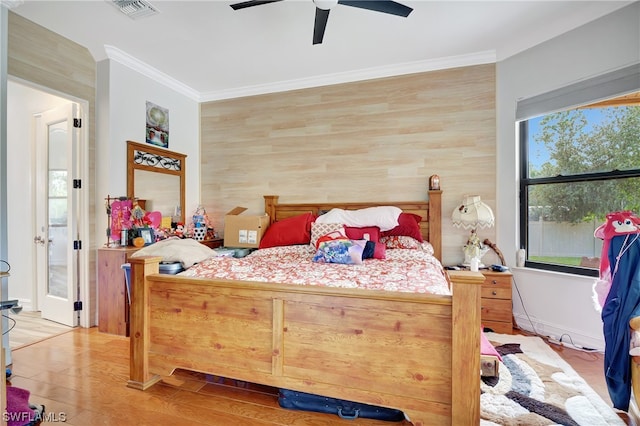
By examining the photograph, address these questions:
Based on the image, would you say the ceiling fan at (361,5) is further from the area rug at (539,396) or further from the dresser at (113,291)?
the area rug at (539,396)

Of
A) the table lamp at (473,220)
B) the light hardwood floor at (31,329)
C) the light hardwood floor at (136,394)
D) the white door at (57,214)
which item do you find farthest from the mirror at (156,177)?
the table lamp at (473,220)

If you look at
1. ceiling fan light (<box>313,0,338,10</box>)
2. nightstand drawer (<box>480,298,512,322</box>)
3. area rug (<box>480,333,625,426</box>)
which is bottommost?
area rug (<box>480,333,625,426</box>)

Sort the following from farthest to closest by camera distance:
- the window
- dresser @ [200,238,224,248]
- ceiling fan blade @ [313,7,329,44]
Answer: dresser @ [200,238,224,248] < the window < ceiling fan blade @ [313,7,329,44]

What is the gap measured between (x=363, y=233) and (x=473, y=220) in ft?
3.61

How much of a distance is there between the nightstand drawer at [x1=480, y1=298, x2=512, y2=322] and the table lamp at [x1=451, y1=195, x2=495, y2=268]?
39cm

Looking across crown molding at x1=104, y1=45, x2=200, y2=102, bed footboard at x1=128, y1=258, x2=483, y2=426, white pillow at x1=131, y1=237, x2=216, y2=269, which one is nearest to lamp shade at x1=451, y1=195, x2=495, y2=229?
bed footboard at x1=128, y1=258, x2=483, y2=426

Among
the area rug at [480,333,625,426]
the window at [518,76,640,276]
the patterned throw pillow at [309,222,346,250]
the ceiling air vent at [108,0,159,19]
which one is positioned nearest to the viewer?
the area rug at [480,333,625,426]

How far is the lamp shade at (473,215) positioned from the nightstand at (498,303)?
476 millimetres

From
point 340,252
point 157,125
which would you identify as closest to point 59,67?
point 157,125

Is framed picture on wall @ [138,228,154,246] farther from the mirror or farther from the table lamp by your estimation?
the table lamp

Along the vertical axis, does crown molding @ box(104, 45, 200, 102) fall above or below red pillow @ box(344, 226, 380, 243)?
above

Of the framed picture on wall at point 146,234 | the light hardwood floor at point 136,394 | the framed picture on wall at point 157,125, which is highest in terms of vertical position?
the framed picture on wall at point 157,125

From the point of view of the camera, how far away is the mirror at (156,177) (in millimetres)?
3395

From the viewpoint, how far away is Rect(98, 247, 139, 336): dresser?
292 centimetres
